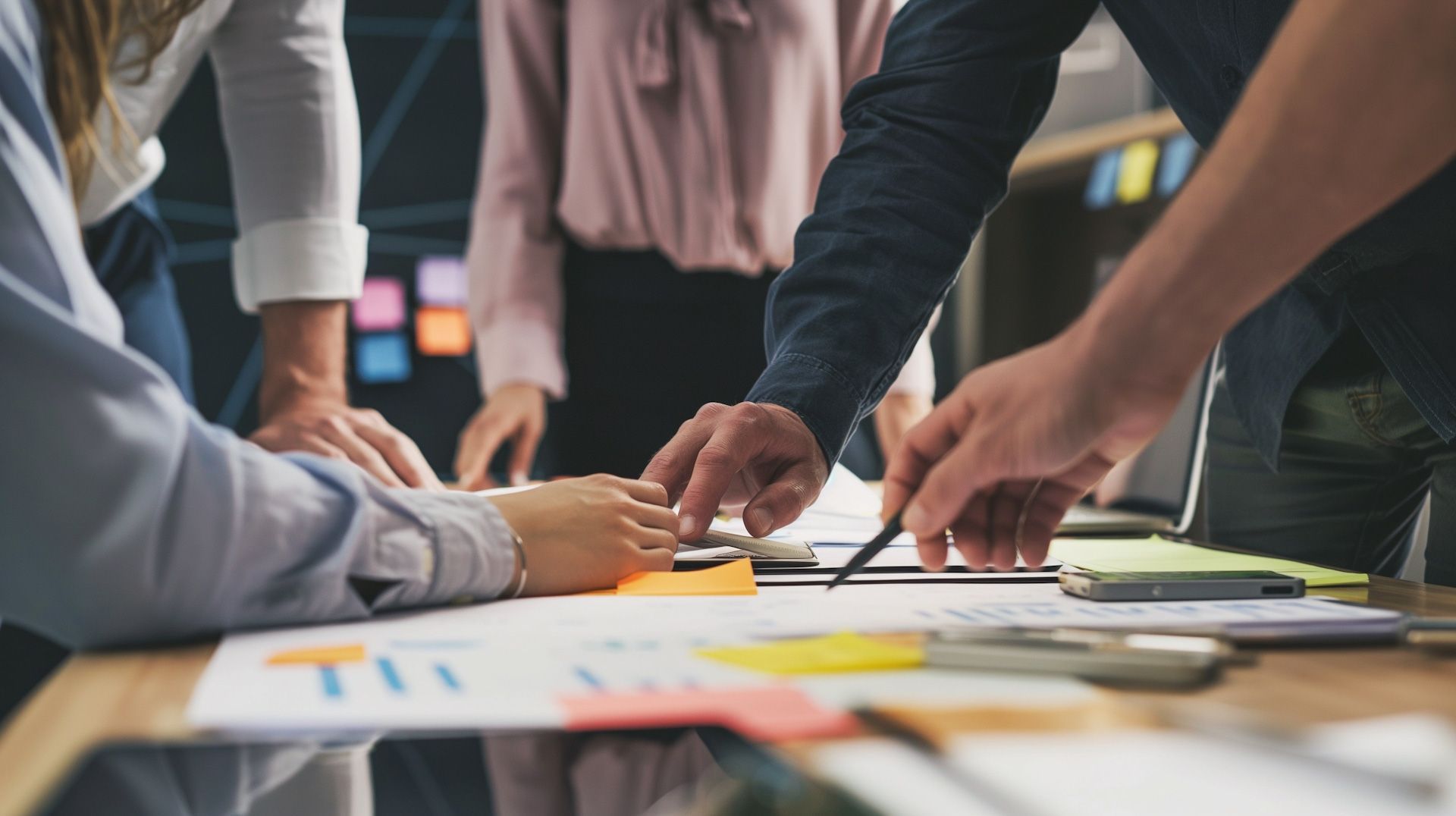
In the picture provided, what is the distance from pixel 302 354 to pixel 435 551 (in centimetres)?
72

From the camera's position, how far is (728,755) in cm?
39

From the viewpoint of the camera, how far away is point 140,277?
4.08 ft

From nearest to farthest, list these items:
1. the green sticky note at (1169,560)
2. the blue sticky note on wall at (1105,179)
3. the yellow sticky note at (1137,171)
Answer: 1. the green sticky note at (1169,560)
2. the yellow sticky note at (1137,171)
3. the blue sticky note on wall at (1105,179)

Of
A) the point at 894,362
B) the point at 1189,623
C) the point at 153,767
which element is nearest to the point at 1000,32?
the point at 894,362

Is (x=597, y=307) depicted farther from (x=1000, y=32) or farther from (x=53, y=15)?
(x=53, y=15)

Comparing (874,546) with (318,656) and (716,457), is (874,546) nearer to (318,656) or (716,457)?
(716,457)

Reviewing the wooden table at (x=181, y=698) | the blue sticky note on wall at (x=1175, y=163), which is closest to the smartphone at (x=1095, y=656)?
the wooden table at (x=181, y=698)

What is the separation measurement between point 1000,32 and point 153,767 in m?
0.93

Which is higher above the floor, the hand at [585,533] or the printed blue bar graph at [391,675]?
the printed blue bar graph at [391,675]

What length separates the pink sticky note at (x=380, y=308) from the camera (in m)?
3.23

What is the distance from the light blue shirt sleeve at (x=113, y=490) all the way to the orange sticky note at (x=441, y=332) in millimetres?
2705

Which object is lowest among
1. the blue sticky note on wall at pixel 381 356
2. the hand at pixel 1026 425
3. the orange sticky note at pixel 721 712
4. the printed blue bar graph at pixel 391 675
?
the blue sticky note on wall at pixel 381 356

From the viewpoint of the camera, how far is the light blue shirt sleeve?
1.72 feet

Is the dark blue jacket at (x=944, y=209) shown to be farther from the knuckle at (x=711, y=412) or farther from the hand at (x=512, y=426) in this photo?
the hand at (x=512, y=426)
